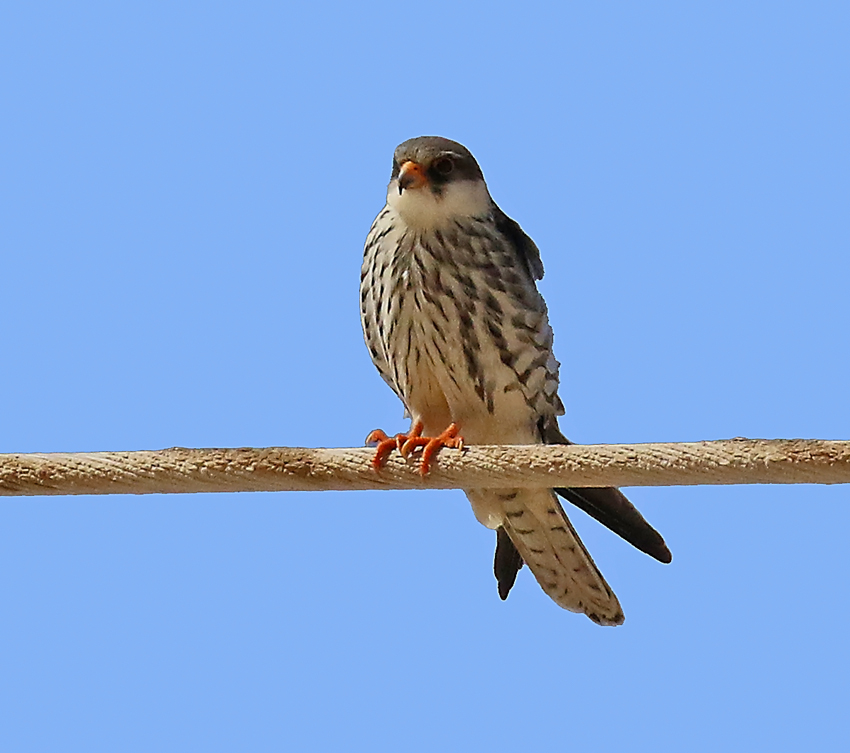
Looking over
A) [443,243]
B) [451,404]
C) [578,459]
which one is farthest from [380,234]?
[578,459]

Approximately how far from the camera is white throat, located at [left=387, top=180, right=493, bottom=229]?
2418 mm

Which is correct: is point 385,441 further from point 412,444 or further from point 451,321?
point 451,321

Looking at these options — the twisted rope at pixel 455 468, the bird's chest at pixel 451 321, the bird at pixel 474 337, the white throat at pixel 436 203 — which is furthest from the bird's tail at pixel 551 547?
the white throat at pixel 436 203

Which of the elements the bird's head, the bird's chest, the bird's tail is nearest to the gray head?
the bird's head

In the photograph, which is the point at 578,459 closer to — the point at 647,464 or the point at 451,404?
the point at 647,464

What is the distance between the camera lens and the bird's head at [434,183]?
238cm

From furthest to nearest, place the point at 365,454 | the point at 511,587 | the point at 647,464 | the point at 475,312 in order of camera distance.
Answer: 1. the point at 511,587
2. the point at 475,312
3. the point at 365,454
4. the point at 647,464

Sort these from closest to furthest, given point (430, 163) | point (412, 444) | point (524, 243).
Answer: point (412, 444)
point (430, 163)
point (524, 243)

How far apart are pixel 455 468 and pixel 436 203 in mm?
602

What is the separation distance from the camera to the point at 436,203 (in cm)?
243

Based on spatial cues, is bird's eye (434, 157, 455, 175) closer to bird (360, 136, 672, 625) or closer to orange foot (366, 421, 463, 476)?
bird (360, 136, 672, 625)

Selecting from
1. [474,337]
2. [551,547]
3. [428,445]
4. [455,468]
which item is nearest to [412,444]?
[428,445]

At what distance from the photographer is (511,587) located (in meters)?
2.68

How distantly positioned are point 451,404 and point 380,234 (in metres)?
0.40
